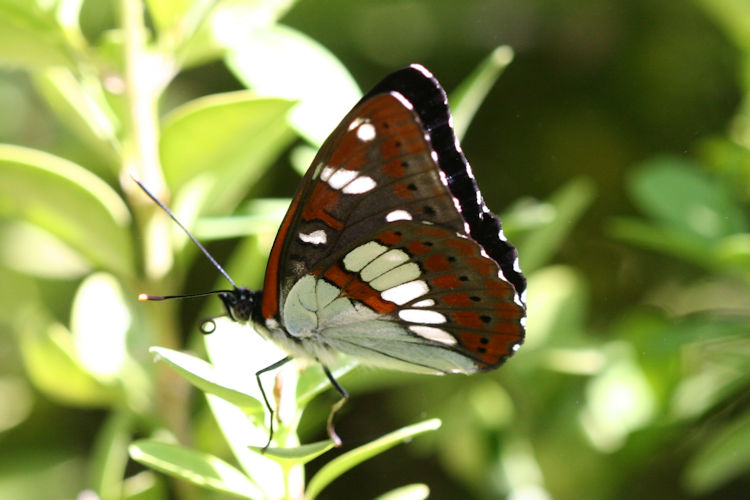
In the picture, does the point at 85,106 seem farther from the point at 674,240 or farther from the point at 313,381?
the point at 674,240

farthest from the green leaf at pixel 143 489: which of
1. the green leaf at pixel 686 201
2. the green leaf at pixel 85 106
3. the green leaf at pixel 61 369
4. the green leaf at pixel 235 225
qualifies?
the green leaf at pixel 686 201

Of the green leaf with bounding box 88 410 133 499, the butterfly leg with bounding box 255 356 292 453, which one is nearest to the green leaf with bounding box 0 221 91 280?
the green leaf with bounding box 88 410 133 499

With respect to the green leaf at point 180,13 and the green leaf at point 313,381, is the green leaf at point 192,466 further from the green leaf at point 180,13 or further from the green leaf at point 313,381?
the green leaf at point 180,13

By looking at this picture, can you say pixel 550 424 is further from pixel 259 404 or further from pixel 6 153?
pixel 6 153

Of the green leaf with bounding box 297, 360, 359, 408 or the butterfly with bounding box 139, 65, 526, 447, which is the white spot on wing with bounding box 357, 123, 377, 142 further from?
the green leaf with bounding box 297, 360, 359, 408

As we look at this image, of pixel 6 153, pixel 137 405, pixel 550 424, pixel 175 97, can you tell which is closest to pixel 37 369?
pixel 137 405

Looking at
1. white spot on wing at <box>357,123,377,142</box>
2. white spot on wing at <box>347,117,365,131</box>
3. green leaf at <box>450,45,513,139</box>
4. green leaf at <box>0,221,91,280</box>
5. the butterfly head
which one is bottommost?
the butterfly head

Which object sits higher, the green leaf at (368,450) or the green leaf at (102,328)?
the green leaf at (102,328)
